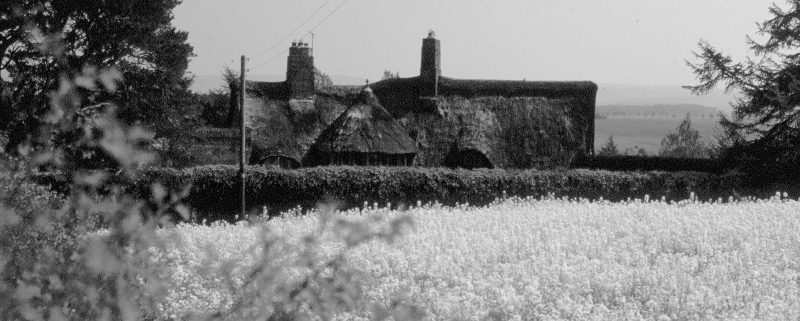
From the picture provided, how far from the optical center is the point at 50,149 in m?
2.39

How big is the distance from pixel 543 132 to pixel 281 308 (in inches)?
1234

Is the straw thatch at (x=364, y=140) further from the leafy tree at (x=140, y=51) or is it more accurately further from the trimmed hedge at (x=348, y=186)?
the trimmed hedge at (x=348, y=186)

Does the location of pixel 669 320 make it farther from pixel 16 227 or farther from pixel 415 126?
pixel 415 126

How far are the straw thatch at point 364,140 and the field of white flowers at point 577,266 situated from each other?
14337 millimetres

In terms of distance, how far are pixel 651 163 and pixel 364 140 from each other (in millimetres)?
10953

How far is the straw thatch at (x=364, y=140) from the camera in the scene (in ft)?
94.2

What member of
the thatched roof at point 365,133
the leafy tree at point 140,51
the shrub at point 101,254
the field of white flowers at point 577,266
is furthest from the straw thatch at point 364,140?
the shrub at point 101,254

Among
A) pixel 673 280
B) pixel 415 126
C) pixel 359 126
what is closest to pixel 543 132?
pixel 415 126

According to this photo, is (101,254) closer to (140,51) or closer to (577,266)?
(577,266)

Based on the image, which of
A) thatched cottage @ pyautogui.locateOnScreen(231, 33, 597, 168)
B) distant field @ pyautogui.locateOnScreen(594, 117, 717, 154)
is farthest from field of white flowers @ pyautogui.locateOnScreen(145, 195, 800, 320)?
distant field @ pyautogui.locateOnScreen(594, 117, 717, 154)

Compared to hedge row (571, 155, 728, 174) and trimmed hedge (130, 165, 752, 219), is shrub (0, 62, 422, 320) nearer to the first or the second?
trimmed hedge (130, 165, 752, 219)

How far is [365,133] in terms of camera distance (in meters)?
29.3

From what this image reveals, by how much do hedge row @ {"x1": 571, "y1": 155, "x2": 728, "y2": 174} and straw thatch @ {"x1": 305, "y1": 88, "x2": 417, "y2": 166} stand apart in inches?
299

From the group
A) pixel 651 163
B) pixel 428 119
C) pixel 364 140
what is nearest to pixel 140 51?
pixel 364 140
